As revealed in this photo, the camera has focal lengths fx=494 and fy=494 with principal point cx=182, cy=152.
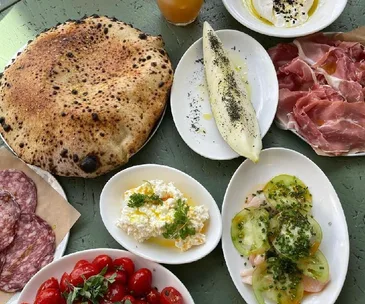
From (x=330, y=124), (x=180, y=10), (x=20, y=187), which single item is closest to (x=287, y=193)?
(x=330, y=124)

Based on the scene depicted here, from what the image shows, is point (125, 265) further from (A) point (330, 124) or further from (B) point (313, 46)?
(B) point (313, 46)

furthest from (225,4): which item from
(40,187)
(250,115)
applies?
(40,187)

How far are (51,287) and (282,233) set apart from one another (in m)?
0.85

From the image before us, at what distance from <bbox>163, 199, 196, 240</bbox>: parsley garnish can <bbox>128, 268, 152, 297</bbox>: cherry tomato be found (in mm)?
149

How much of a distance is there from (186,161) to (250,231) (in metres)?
0.43

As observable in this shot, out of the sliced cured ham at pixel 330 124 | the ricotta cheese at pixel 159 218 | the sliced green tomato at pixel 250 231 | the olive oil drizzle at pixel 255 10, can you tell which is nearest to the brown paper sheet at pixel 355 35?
the olive oil drizzle at pixel 255 10

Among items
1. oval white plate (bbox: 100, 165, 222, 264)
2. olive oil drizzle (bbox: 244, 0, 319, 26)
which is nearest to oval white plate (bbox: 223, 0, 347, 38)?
olive oil drizzle (bbox: 244, 0, 319, 26)

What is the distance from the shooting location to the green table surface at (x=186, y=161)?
1873 mm

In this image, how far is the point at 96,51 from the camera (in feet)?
6.97

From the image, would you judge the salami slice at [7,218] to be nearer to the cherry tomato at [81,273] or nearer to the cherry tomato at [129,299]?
the cherry tomato at [81,273]

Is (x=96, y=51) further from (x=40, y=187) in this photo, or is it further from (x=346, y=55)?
(x=346, y=55)

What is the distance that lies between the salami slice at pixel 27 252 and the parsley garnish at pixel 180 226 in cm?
50

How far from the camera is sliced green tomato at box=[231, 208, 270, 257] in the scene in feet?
5.83

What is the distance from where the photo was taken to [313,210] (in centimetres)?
189
